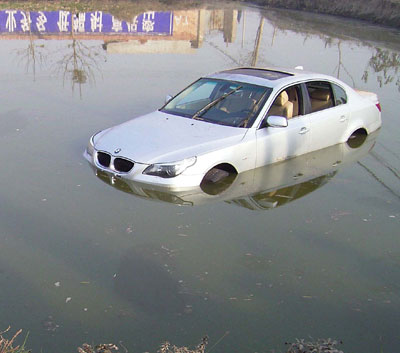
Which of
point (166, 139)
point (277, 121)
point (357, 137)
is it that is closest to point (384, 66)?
point (357, 137)

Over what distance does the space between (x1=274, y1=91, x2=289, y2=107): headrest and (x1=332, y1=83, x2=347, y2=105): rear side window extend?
1.27 meters

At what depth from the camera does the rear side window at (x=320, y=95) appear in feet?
29.8

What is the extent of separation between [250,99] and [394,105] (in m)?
6.06

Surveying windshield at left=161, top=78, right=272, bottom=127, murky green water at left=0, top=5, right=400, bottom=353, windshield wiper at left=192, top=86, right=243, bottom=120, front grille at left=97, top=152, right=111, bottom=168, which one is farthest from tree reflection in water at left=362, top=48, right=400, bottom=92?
front grille at left=97, top=152, right=111, bottom=168

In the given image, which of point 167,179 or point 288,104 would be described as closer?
point 167,179

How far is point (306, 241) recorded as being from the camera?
6.49m

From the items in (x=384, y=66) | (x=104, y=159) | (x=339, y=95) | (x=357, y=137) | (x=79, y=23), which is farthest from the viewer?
(x=79, y=23)

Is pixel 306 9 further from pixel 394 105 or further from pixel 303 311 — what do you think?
Answer: pixel 303 311

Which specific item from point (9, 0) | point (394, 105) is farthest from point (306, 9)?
point (394, 105)

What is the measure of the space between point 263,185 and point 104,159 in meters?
2.20

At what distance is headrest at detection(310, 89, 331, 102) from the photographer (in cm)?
916

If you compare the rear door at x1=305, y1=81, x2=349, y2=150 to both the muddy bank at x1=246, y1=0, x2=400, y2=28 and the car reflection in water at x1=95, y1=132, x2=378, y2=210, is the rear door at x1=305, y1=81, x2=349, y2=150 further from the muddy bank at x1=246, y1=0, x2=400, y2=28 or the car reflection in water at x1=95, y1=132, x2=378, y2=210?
the muddy bank at x1=246, y1=0, x2=400, y2=28

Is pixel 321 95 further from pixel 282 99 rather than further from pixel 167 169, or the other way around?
pixel 167 169

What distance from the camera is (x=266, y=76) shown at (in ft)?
29.2
